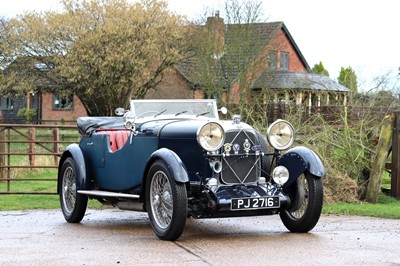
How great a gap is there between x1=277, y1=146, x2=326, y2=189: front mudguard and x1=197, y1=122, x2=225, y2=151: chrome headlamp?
1.13 meters

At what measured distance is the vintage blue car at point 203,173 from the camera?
8961 millimetres

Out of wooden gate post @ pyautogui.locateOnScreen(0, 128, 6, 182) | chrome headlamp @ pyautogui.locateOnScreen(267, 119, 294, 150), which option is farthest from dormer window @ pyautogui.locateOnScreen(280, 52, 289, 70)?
chrome headlamp @ pyautogui.locateOnScreen(267, 119, 294, 150)

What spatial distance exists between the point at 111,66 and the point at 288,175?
33737mm

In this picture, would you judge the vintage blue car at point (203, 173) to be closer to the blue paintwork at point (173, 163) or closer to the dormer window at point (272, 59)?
the blue paintwork at point (173, 163)

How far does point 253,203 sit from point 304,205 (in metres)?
1.03

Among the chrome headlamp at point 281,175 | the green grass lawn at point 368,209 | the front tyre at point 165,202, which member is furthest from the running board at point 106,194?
the green grass lawn at point 368,209

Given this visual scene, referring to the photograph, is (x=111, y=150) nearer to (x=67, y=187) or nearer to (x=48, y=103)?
(x=67, y=187)

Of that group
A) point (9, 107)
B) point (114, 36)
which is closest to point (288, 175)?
point (114, 36)

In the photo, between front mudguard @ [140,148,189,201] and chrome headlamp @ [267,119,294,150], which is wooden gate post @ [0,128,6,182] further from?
chrome headlamp @ [267,119,294,150]

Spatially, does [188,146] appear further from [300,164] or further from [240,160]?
[300,164]

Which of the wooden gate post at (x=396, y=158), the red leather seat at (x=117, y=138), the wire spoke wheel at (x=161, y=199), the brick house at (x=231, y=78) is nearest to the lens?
the wire spoke wheel at (x=161, y=199)

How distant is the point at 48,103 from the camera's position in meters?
57.7

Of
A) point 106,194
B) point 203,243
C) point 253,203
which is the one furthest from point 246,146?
point 106,194

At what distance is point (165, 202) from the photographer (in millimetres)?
9133
